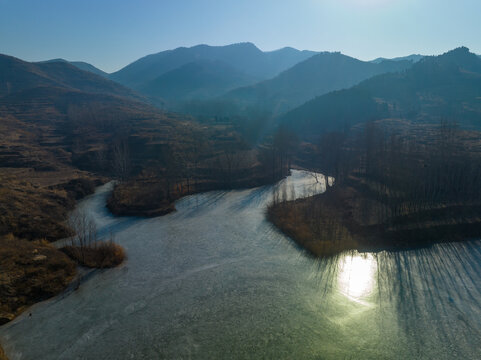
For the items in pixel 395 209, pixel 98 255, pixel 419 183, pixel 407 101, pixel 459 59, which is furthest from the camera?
pixel 459 59

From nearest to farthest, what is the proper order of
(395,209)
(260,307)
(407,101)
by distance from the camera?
(260,307), (395,209), (407,101)

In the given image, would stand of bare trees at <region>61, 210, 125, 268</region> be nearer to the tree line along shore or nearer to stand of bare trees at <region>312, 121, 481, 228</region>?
the tree line along shore

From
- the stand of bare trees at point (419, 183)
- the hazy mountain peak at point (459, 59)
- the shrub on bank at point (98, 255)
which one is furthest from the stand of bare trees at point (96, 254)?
the hazy mountain peak at point (459, 59)

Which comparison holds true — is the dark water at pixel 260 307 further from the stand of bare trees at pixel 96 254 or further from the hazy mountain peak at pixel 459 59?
the hazy mountain peak at pixel 459 59

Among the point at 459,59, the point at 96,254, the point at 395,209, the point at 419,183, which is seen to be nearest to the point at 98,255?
the point at 96,254

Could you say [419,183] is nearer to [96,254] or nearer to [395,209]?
[395,209]

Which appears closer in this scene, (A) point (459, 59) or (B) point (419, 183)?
(B) point (419, 183)

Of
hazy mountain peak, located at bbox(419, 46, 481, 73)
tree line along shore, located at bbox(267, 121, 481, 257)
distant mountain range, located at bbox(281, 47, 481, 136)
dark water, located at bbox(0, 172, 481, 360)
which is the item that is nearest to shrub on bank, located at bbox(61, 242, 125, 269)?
dark water, located at bbox(0, 172, 481, 360)
